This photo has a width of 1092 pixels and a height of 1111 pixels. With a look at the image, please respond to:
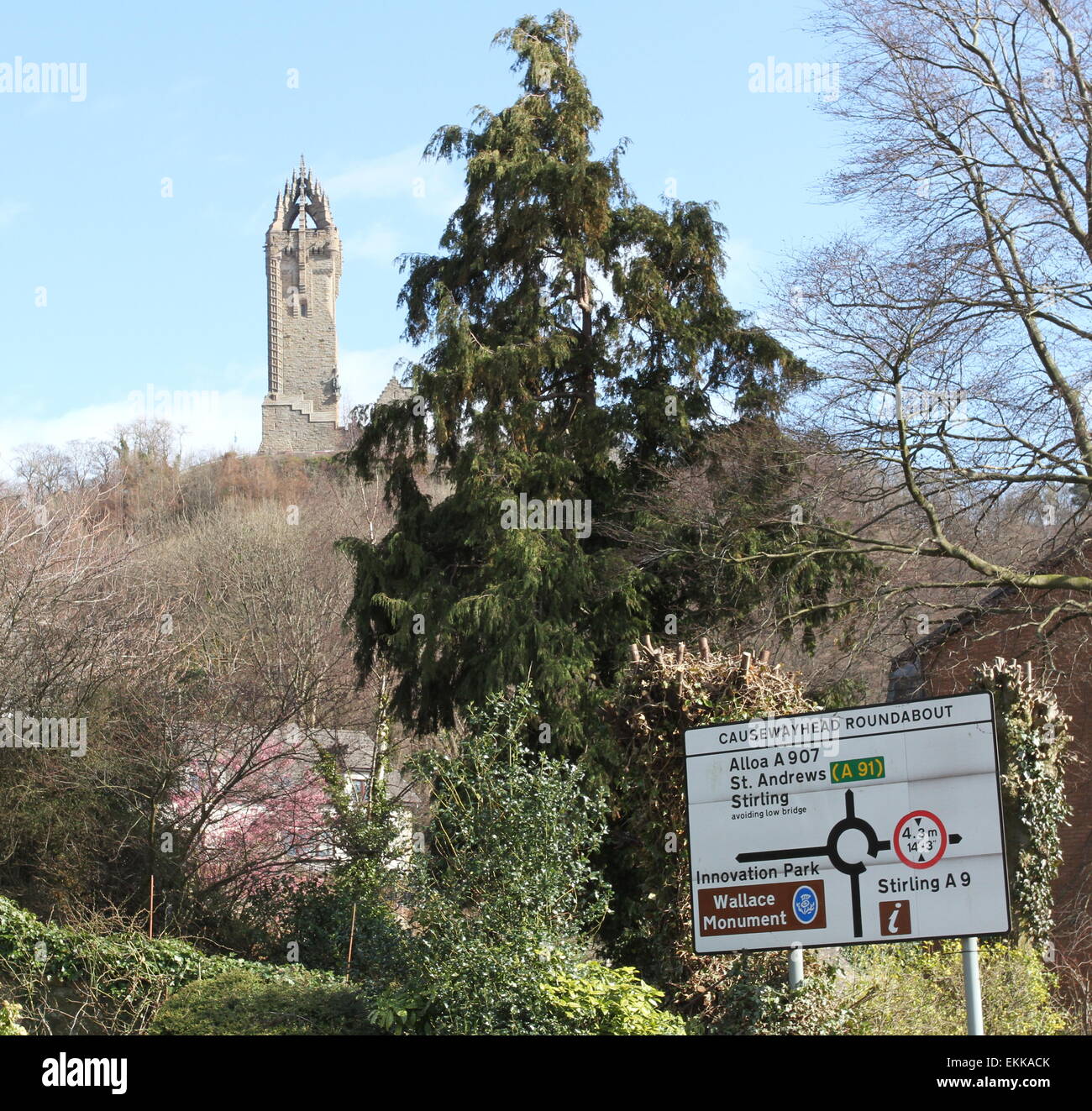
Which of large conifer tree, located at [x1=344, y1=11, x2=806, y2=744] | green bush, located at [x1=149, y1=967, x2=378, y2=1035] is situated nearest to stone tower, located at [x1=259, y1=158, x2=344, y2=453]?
large conifer tree, located at [x1=344, y1=11, x2=806, y2=744]

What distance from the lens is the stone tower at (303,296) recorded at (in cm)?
10100

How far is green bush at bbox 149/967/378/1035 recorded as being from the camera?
416 inches

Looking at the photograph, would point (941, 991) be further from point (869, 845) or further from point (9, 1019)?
point (9, 1019)

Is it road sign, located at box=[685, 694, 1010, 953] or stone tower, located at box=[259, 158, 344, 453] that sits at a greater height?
stone tower, located at box=[259, 158, 344, 453]

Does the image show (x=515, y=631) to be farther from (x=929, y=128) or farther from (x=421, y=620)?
(x=929, y=128)

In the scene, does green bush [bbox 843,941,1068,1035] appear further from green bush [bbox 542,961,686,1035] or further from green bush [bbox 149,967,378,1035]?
green bush [bbox 149,967,378,1035]

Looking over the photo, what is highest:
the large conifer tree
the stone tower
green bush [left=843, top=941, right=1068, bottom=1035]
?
the stone tower

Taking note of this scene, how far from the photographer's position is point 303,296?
4104 inches

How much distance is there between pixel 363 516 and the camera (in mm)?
43250

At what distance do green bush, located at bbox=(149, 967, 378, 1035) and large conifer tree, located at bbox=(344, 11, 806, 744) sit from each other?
5.61 m

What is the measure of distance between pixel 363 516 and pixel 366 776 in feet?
52.1

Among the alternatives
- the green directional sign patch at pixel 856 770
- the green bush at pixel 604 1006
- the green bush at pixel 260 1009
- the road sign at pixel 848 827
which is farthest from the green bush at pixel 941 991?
the green bush at pixel 260 1009

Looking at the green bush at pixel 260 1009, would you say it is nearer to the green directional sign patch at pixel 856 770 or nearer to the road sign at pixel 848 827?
the road sign at pixel 848 827
